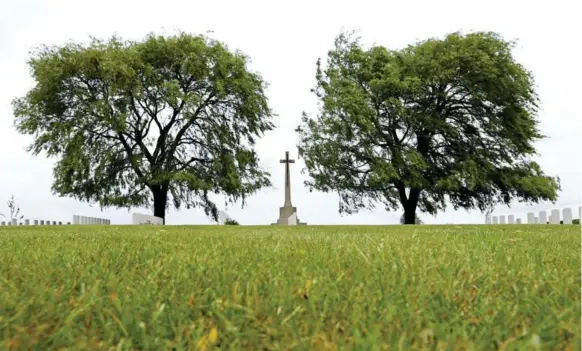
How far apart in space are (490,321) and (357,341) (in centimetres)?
78

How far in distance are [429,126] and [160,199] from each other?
14709 mm

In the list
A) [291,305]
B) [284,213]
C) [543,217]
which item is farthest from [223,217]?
[291,305]

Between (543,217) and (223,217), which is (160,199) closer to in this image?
(223,217)

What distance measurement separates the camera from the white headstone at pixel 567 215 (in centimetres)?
2533

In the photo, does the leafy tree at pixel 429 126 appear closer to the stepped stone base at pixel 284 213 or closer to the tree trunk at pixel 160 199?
the stepped stone base at pixel 284 213

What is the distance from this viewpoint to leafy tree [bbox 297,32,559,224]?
27.9 metres

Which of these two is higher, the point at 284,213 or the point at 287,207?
the point at 287,207

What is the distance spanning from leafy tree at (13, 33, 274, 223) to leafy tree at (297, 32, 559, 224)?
4120 mm

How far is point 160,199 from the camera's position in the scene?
30.1m

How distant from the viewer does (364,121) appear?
26766mm

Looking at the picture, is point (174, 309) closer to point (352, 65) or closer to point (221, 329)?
point (221, 329)

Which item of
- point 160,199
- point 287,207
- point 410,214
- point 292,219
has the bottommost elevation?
point 292,219

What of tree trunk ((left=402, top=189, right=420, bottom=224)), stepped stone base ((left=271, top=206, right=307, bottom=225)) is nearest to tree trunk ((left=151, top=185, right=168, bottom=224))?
stepped stone base ((left=271, top=206, right=307, bottom=225))

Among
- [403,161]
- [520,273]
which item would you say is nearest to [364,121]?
[403,161]
